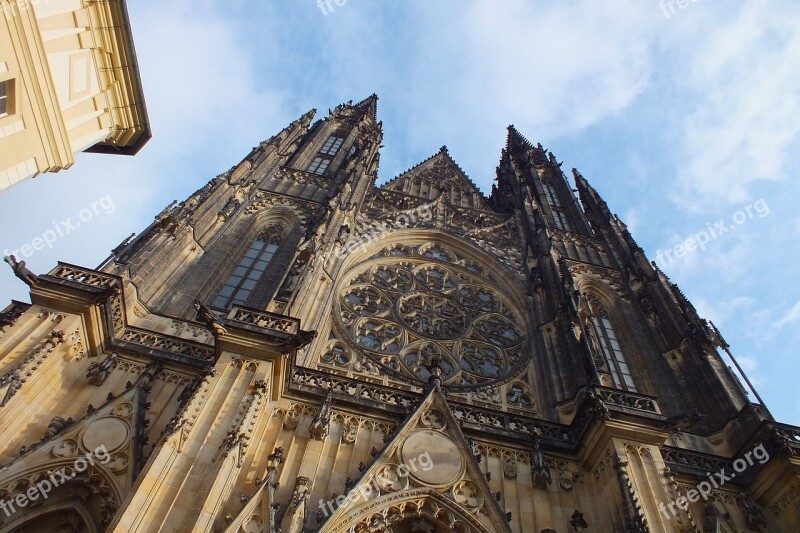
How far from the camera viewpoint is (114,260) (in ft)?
37.8

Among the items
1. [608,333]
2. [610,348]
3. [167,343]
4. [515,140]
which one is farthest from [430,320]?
[515,140]

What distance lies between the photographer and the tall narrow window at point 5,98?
6965 millimetres

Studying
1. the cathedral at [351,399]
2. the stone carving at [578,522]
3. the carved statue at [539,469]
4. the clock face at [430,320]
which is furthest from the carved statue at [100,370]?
the stone carving at [578,522]

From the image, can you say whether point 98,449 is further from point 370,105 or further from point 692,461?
point 370,105

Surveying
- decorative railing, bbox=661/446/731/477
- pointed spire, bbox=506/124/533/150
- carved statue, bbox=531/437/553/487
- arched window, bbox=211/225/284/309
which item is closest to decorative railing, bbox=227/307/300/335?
arched window, bbox=211/225/284/309

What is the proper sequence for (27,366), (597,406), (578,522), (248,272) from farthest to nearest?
(248,272), (597,406), (27,366), (578,522)

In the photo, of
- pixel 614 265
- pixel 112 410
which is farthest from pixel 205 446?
pixel 614 265

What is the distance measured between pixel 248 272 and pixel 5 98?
768 centimetres

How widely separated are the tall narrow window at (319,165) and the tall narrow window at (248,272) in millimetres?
4907

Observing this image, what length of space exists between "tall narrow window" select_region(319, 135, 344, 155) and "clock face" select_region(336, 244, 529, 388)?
7757 mm

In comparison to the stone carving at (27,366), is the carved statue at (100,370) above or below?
above

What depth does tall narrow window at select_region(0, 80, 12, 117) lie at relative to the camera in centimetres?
696

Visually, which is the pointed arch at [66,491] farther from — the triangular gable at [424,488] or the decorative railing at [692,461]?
the decorative railing at [692,461]

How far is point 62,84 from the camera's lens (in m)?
8.02
